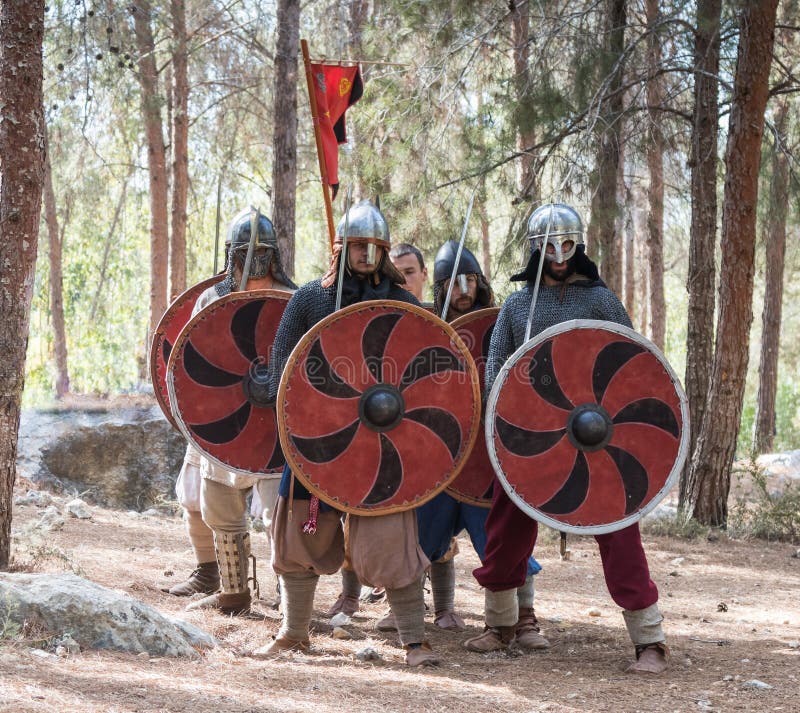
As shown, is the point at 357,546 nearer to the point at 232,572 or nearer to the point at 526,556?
the point at 526,556

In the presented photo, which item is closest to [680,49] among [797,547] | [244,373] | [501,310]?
[797,547]

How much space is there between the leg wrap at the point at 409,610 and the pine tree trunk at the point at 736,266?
3870mm

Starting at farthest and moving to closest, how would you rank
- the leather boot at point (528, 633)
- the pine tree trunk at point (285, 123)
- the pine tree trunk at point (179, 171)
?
the pine tree trunk at point (179, 171) → the pine tree trunk at point (285, 123) → the leather boot at point (528, 633)

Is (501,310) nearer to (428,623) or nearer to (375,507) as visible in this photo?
(375,507)

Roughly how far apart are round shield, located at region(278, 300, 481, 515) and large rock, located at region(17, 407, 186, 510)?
4938mm

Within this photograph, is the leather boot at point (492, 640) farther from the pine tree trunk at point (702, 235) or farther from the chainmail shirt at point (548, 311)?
the pine tree trunk at point (702, 235)

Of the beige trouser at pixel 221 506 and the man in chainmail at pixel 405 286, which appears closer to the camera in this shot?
the beige trouser at pixel 221 506

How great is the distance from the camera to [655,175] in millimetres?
11617

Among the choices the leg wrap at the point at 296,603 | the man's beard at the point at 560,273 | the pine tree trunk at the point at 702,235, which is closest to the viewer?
the leg wrap at the point at 296,603

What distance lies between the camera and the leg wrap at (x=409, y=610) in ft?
11.4

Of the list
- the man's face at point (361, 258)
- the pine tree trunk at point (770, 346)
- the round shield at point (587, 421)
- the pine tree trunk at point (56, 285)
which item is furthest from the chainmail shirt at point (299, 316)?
the pine tree trunk at point (56, 285)

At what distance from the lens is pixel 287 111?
25.0 feet

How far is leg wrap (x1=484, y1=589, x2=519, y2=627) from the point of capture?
3.78 meters

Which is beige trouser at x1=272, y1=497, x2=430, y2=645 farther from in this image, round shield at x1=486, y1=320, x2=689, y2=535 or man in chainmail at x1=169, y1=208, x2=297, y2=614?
man in chainmail at x1=169, y1=208, x2=297, y2=614
